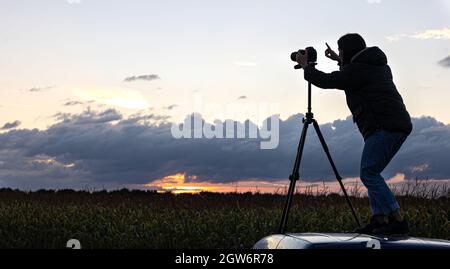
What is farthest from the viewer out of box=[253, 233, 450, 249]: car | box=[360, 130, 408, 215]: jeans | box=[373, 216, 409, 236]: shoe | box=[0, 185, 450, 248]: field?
box=[0, 185, 450, 248]: field

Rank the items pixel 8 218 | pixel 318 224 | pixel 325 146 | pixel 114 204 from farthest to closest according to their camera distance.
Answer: pixel 114 204, pixel 8 218, pixel 318 224, pixel 325 146

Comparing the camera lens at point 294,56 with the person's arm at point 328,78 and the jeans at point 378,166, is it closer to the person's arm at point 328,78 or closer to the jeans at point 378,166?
the person's arm at point 328,78

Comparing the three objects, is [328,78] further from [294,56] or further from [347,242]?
[347,242]

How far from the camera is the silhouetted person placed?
872 cm

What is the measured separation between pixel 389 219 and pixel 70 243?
4252mm

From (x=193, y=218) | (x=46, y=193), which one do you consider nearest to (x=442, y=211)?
(x=193, y=218)

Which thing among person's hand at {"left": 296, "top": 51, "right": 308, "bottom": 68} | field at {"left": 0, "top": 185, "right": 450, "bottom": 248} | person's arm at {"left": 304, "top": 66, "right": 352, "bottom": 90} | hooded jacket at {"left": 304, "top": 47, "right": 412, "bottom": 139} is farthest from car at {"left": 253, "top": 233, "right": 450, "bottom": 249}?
field at {"left": 0, "top": 185, "right": 450, "bottom": 248}

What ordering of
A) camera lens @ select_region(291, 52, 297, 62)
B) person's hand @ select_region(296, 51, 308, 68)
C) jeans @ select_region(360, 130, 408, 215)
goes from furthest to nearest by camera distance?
camera lens @ select_region(291, 52, 297, 62)
person's hand @ select_region(296, 51, 308, 68)
jeans @ select_region(360, 130, 408, 215)

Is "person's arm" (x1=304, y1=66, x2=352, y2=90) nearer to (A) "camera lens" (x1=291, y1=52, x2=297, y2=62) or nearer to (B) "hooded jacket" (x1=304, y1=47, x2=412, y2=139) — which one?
(B) "hooded jacket" (x1=304, y1=47, x2=412, y2=139)

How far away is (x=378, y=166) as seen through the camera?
8828mm

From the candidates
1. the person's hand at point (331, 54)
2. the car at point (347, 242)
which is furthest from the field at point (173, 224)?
the car at point (347, 242)
